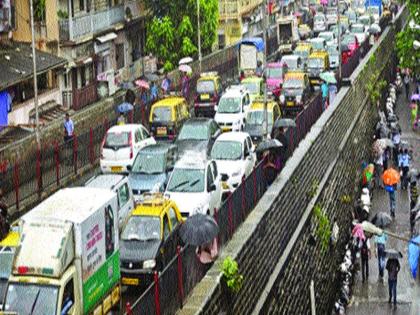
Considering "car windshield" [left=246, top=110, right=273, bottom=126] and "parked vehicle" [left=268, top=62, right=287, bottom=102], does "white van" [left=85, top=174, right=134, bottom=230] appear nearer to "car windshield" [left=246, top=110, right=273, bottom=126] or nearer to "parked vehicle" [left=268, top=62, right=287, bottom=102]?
"car windshield" [left=246, top=110, right=273, bottom=126]

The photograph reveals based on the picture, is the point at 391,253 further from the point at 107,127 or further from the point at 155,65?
the point at 155,65

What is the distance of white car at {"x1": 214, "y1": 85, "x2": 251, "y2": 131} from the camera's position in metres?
38.5

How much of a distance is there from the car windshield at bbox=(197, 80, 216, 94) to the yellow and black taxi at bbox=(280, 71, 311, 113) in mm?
3099

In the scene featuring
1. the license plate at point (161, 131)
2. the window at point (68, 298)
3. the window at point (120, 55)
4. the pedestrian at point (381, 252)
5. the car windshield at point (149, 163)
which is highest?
the window at point (120, 55)

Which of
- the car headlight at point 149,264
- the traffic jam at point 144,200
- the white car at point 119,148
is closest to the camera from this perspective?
the traffic jam at point 144,200

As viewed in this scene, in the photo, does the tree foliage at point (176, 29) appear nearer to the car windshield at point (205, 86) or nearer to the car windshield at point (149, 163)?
the car windshield at point (205, 86)

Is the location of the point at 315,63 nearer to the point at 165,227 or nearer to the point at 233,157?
the point at 233,157

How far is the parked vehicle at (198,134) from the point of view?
1257 inches

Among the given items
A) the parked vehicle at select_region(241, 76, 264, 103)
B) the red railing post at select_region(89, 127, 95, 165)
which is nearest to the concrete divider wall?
the parked vehicle at select_region(241, 76, 264, 103)

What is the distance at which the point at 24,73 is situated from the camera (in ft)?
127

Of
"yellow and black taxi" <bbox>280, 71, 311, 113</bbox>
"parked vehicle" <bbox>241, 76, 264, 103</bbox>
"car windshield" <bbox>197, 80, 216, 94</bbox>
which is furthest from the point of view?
"parked vehicle" <bbox>241, 76, 264, 103</bbox>

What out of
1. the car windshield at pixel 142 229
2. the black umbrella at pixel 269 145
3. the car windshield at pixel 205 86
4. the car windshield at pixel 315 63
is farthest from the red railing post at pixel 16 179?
the car windshield at pixel 315 63

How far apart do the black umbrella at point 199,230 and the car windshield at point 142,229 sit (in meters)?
1.68

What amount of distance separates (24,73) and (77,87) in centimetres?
975
